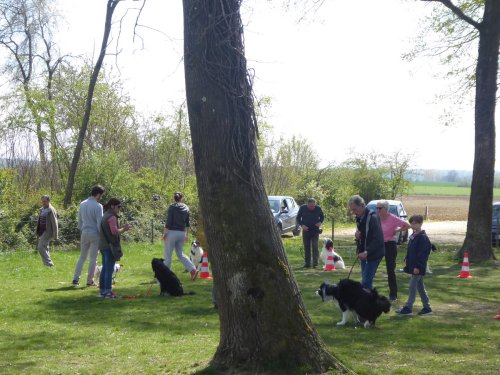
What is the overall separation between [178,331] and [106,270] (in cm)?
329

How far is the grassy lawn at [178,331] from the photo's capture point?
22.8ft

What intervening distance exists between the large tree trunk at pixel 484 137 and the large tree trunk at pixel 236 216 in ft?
44.7

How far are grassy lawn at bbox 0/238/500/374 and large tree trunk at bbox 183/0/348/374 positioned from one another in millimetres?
827

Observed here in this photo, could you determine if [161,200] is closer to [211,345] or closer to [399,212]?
[399,212]

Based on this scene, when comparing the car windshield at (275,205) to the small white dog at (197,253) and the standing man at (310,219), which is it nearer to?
the standing man at (310,219)

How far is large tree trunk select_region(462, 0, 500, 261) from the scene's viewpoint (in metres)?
18.0

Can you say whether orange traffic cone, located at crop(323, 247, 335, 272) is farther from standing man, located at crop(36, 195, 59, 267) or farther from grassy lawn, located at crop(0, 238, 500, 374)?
standing man, located at crop(36, 195, 59, 267)

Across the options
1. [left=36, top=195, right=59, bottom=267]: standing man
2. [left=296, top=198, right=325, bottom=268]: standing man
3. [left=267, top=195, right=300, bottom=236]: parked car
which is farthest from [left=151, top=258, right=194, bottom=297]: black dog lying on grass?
[left=267, top=195, right=300, bottom=236]: parked car

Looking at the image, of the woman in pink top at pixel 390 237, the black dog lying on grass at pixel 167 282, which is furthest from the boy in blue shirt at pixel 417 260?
the black dog lying on grass at pixel 167 282

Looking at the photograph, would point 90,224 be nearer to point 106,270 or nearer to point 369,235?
point 106,270

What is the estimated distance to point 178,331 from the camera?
29.4ft

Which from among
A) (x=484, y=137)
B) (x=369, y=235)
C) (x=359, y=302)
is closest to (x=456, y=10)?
(x=484, y=137)

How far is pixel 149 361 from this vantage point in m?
7.04

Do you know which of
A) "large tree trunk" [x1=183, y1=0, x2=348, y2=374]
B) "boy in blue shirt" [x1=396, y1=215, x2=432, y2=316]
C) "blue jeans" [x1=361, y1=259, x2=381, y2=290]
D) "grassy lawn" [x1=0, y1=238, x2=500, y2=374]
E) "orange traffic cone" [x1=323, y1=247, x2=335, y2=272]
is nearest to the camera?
"large tree trunk" [x1=183, y1=0, x2=348, y2=374]
